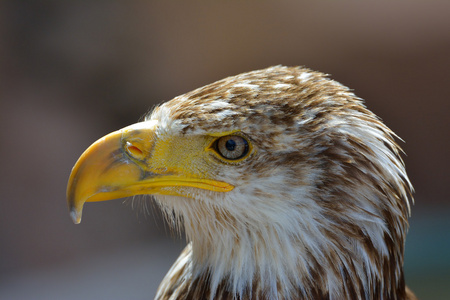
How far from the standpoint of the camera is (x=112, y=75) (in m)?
5.52

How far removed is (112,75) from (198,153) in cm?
388

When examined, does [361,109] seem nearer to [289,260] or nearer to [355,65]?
[289,260]

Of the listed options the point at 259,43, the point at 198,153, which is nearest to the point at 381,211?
the point at 198,153

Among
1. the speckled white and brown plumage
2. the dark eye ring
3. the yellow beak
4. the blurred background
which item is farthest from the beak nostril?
the blurred background

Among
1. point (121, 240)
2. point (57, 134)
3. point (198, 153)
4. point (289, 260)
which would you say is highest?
point (198, 153)

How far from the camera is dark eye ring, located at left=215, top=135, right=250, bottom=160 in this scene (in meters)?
1.82

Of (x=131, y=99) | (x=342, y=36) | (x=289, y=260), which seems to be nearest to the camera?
(x=289, y=260)

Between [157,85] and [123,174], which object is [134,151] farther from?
[157,85]

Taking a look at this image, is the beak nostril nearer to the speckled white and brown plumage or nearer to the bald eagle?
the bald eagle

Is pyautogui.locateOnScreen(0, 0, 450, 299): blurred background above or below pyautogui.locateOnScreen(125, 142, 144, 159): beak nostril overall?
below

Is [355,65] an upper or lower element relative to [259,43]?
lower

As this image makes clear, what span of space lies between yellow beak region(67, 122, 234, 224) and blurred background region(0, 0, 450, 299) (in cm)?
327

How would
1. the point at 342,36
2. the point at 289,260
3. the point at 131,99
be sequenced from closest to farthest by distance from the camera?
the point at 289,260, the point at 342,36, the point at 131,99

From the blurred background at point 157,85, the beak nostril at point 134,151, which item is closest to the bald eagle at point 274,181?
the beak nostril at point 134,151
